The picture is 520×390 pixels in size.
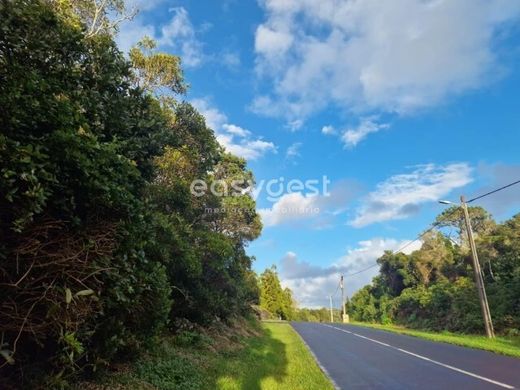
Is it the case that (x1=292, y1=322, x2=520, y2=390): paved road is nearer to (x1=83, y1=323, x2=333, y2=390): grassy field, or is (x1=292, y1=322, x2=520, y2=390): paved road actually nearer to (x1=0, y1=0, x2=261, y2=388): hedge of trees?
(x1=83, y1=323, x2=333, y2=390): grassy field

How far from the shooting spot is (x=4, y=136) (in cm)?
433

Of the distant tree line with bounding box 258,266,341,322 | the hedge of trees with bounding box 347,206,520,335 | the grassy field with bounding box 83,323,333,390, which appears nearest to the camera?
the grassy field with bounding box 83,323,333,390

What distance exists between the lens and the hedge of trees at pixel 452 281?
28.6 meters

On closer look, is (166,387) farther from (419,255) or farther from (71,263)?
(419,255)

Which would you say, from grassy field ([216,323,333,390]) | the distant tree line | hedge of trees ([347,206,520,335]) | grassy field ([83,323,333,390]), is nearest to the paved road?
grassy field ([216,323,333,390])

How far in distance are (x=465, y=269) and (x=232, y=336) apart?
30295mm

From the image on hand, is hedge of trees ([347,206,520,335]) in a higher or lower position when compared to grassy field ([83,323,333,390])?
higher

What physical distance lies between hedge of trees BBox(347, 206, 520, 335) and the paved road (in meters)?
12.7

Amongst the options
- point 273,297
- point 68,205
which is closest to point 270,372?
point 68,205

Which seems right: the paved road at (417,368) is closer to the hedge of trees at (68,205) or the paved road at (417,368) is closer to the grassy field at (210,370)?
the grassy field at (210,370)

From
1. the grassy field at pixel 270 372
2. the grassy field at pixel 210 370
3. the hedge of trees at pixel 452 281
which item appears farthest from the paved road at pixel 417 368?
the hedge of trees at pixel 452 281

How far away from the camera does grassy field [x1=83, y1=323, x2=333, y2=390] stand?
8.02m

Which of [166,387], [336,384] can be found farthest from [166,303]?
[336,384]

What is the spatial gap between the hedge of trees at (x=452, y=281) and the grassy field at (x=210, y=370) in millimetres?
18564
